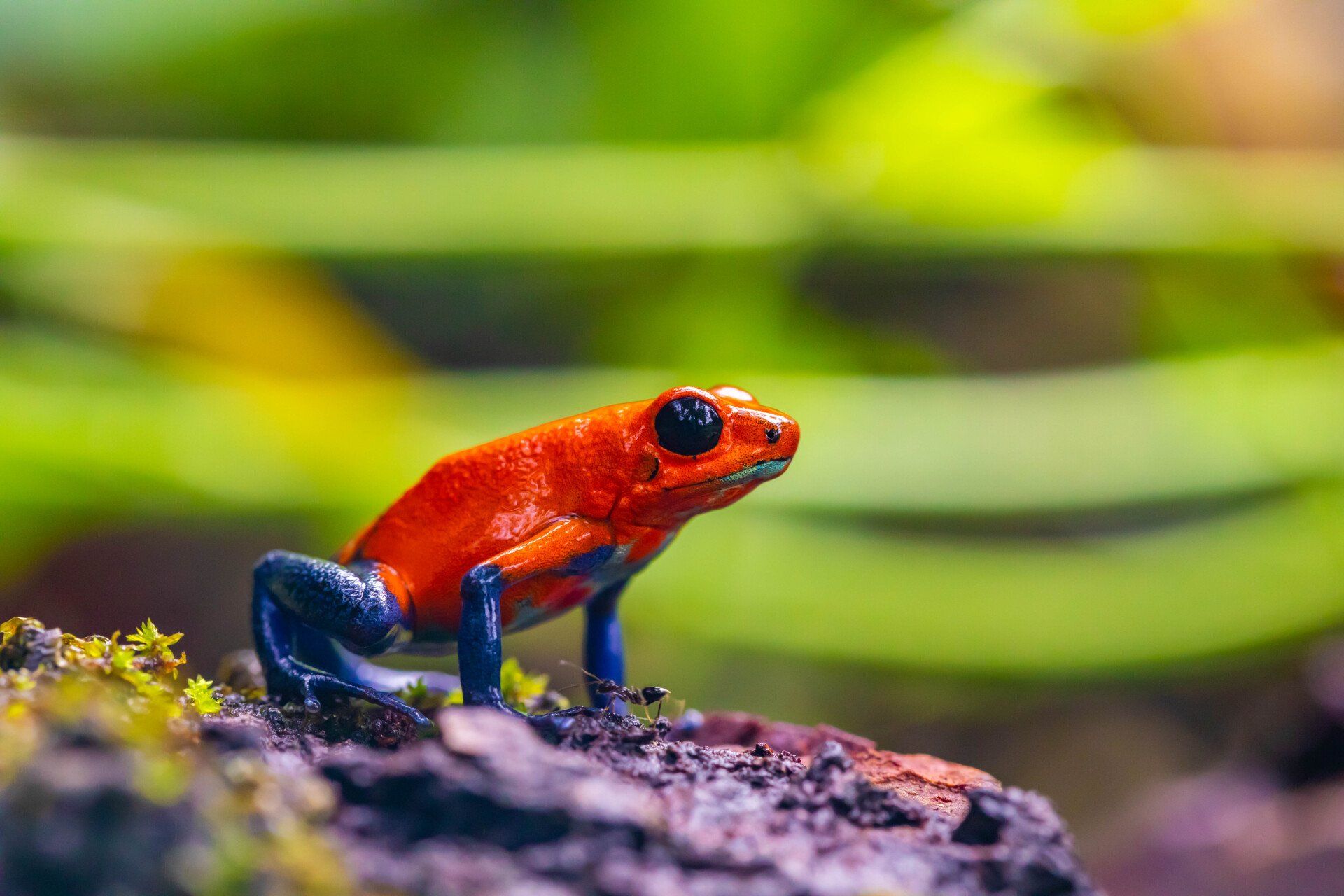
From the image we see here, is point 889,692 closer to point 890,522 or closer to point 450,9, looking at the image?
point 890,522

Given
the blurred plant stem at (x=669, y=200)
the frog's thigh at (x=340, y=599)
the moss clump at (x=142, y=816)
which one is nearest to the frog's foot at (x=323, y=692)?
the frog's thigh at (x=340, y=599)

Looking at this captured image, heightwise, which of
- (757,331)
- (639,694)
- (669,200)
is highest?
(669,200)

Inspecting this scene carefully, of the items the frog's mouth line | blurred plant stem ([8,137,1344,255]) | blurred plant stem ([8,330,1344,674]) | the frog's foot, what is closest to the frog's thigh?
the frog's foot

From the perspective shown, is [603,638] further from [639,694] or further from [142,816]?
[142,816]

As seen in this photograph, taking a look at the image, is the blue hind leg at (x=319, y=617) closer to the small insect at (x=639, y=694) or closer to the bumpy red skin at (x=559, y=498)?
the bumpy red skin at (x=559, y=498)

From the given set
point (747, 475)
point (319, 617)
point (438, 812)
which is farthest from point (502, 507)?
point (438, 812)

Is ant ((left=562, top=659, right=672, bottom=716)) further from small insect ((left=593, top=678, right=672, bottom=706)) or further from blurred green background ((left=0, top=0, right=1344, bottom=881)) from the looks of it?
blurred green background ((left=0, top=0, right=1344, bottom=881))

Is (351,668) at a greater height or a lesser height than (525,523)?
lesser
